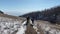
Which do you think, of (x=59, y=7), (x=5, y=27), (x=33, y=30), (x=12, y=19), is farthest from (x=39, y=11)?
(x=33, y=30)

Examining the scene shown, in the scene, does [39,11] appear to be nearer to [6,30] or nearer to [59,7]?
[59,7]

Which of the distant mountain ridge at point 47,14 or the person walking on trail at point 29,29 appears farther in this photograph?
the distant mountain ridge at point 47,14

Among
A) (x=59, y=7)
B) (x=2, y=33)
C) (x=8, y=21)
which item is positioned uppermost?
(x=59, y=7)

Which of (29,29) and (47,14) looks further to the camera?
(47,14)

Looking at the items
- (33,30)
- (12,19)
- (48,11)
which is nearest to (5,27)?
(12,19)

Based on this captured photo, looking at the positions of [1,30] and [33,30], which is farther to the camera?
[1,30]

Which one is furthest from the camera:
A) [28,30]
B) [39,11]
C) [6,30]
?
[39,11]

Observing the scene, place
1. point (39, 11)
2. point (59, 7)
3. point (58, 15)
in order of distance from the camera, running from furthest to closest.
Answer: point (39, 11)
point (59, 7)
point (58, 15)

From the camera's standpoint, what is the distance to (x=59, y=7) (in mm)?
8234

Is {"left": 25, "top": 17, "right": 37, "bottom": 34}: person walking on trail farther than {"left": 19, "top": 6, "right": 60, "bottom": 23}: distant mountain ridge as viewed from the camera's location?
No

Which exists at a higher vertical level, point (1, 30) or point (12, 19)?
point (12, 19)

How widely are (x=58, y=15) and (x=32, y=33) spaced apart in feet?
15.4

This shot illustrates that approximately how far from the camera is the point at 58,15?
7.57 metres

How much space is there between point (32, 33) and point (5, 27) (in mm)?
2795
